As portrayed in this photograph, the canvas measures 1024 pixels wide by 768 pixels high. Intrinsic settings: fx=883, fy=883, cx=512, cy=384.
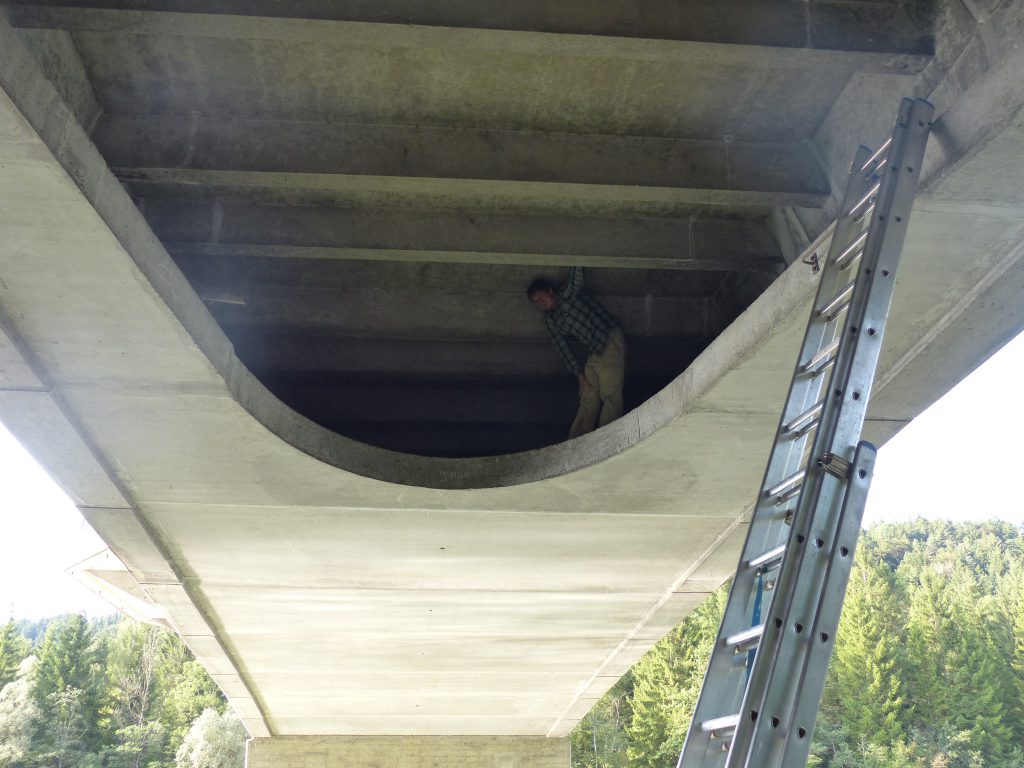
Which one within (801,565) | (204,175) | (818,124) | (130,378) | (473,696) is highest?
(818,124)

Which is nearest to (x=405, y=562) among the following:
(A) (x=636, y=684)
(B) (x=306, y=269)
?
(B) (x=306, y=269)

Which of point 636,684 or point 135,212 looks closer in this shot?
point 135,212

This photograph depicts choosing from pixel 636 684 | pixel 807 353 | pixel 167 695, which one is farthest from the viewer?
pixel 167 695

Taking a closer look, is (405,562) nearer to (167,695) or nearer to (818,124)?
(818,124)

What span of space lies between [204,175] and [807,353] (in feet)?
11.3

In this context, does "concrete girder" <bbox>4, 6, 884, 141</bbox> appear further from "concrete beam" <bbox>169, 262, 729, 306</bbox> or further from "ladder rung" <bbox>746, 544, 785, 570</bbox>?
"ladder rung" <bbox>746, 544, 785, 570</bbox>

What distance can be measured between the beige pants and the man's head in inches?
A: 21.1

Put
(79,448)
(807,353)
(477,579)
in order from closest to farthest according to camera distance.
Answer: (807,353) < (79,448) < (477,579)

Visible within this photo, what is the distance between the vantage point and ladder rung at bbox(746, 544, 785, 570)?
3020 mm

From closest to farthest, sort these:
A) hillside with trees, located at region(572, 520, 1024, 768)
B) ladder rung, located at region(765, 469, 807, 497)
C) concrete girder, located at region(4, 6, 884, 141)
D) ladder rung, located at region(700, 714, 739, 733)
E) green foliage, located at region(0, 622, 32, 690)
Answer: ladder rung, located at region(700, 714, 739, 733), ladder rung, located at region(765, 469, 807, 497), concrete girder, located at region(4, 6, 884, 141), hillside with trees, located at region(572, 520, 1024, 768), green foliage, located at region(0, 622, 32, 690)

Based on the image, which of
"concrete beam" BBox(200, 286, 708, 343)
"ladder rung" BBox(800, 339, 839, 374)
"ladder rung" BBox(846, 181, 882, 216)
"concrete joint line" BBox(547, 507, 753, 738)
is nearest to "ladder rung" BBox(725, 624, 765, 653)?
"ladder rung" BBox(800, 339, 839, 374)

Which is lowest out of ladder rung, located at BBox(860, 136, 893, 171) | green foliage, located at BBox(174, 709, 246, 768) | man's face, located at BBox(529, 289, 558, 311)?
green foliage, located at BBox(174, 709, 246, 768)

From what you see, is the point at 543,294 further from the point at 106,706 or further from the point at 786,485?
the point at 106,706

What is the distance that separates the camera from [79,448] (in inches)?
245
